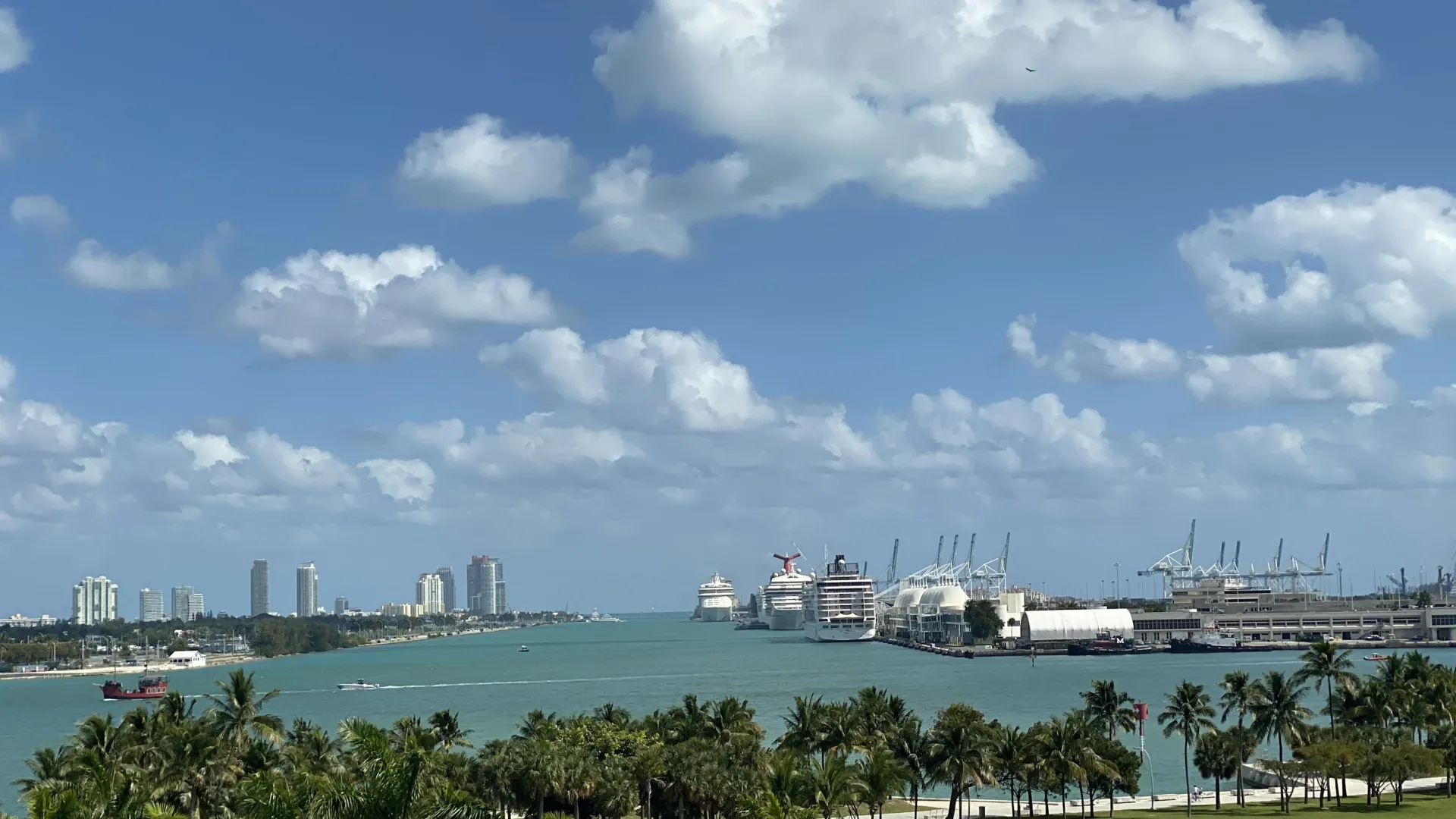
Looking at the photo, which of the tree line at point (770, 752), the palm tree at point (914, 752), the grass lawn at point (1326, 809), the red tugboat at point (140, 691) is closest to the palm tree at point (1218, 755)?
the tree line at point (770, 752)

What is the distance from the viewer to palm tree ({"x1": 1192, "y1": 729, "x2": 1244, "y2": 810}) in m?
60.7

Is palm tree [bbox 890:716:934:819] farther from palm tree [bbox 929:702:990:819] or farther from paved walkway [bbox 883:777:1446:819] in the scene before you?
paved walkway [bbox 883:777:1446:819]

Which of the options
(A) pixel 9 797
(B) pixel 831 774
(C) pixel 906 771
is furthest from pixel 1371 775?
(A) pixel 9 797

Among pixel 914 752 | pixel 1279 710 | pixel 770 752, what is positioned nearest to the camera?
pixel 914 752

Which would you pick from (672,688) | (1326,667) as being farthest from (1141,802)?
(672,688)


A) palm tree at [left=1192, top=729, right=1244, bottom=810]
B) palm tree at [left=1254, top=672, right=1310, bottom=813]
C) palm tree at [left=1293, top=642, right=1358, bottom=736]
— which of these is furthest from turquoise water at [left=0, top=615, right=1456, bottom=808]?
palm tree at [left=1254, top=672, right=1310, bottom=813]

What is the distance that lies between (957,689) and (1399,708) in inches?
2833

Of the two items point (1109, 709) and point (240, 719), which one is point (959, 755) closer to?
point (1109, 709)

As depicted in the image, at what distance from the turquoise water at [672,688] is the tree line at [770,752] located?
12.4 metres

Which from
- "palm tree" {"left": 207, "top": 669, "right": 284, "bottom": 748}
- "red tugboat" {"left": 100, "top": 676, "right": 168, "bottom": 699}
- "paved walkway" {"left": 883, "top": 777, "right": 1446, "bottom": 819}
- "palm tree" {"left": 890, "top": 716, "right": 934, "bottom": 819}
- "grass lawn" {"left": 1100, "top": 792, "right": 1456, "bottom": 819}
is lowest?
"red tugboat" {"left": 100, "top": 676, "right": 168, "bottom": 699}

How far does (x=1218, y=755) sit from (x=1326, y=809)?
30.3 feet

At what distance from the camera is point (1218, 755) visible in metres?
61.5

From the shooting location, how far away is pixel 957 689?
129625 millimetres

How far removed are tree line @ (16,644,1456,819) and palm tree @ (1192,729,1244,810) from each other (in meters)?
0.10
